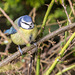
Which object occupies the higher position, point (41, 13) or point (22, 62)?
point (41, 13)

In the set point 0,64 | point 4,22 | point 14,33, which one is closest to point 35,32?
point 14,33

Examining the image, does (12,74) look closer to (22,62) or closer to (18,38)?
(22,62)

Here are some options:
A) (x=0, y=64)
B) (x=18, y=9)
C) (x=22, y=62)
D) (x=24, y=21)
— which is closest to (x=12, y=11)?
(x=18, y=9)

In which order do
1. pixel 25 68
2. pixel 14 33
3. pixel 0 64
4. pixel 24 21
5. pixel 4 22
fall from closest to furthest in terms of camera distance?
pixel 0 64 → pixel 24 21 → pixel 14 33 → pixel 25 68 → pixel 4 22

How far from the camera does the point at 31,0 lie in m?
1.92

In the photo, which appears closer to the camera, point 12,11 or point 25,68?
point 25,68

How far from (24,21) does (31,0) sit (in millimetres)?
818

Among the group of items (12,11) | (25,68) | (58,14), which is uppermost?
(12,11)

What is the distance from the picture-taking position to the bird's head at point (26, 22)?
3.76 feet

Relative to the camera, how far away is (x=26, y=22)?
116 cm

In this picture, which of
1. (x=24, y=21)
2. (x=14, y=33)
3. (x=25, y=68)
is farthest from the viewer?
(x=25, y=68)

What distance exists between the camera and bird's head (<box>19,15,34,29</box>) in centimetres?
115

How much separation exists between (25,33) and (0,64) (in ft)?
1.16

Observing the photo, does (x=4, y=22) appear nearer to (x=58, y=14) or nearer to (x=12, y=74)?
(x=58, y=14)
